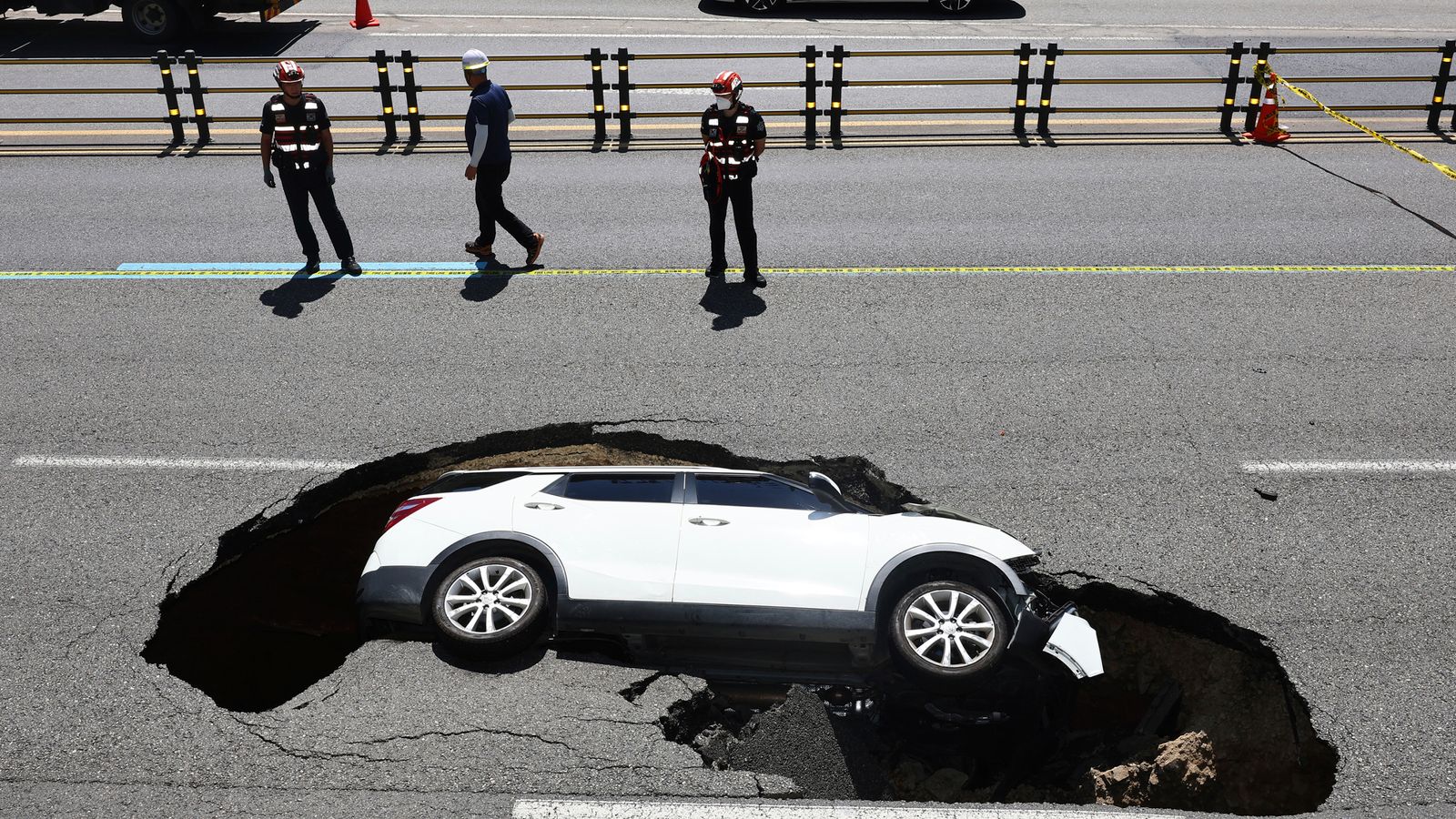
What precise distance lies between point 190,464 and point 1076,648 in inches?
232

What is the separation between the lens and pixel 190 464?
7.98 m

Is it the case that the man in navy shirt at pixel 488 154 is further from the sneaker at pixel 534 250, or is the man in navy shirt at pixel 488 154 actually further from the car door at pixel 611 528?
the car door at pixel 611 528

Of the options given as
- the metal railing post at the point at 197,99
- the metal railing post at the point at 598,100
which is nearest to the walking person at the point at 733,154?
the metal railing post at the point at 598,100

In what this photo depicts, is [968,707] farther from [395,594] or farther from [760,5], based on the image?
[760,5]

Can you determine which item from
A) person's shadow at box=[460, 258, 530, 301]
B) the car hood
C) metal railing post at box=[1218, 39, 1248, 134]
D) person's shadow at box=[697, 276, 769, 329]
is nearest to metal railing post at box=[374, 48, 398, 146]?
person's shadow at box=[460, 258, 530, 301]

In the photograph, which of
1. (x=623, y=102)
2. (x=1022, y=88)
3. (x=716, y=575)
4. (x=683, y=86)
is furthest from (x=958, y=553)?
(x=1022, y=88)

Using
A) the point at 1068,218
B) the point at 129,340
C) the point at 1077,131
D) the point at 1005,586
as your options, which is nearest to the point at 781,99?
the point at 1077,131

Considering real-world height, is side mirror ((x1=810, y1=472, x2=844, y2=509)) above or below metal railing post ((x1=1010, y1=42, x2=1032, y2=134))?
below

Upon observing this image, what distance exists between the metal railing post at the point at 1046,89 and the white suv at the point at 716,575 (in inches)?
438

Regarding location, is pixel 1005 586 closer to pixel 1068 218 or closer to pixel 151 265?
pixel 1068 218

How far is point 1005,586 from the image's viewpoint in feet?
20.2

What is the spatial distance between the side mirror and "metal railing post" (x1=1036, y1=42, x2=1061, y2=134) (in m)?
10.9

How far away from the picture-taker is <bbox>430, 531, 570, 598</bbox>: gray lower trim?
610 cm

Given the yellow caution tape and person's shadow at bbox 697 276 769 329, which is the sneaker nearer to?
person's shadow at bbox 697 276 769 329
